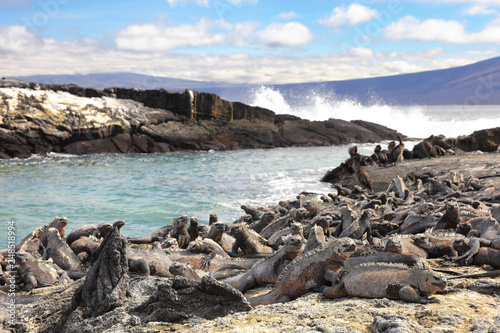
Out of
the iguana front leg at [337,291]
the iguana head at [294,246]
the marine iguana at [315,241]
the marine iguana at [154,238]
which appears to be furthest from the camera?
the marine iguana at [154,238]

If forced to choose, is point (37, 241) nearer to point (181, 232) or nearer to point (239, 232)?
point (181, 232)

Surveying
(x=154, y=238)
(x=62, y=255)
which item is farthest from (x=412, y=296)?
(x=154, y=238)

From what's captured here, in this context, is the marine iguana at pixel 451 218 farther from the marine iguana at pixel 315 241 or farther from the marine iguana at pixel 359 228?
the marine iguana at pixel 315 241

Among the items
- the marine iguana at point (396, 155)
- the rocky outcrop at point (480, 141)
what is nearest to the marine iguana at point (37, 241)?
the marine iguana at point (396, 155)

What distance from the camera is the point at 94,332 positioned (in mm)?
3383

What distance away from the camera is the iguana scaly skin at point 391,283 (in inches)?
141

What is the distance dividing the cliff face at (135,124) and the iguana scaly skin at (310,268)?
29710 mm

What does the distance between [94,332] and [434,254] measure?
4.32 metres

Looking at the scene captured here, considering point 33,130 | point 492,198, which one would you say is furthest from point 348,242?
point 33,130

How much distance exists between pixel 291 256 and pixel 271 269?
11.2 inches

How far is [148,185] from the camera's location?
821 inches

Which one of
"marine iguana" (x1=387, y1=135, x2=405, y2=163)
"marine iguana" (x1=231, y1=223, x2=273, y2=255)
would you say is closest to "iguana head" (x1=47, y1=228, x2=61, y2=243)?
"marine iguana" (x1=231, y1=223, x2=273, y2=255)

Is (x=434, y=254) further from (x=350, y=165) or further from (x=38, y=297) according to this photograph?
(x=350, y=165)

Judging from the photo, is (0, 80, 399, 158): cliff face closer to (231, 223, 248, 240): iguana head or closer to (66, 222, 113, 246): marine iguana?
(66, 222, 113, 246): marine iguana
